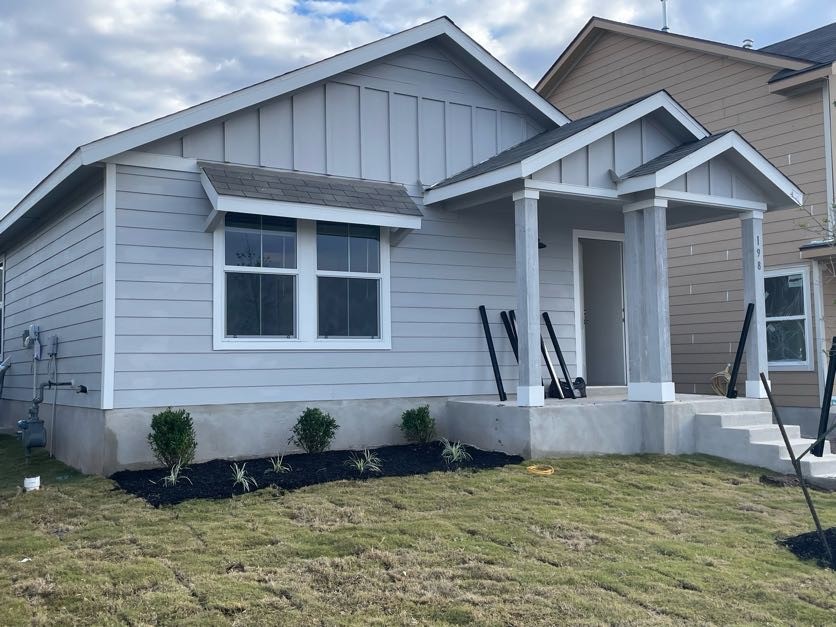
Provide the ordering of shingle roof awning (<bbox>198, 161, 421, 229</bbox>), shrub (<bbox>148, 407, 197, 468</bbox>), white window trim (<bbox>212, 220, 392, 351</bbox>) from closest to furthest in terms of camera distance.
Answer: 1. shrub (<bbox>148, 407, 197, 468</bbox>)
2. shingle roof awning (<bbox>198, 161, 421, 229</bbox>)
3. white window trim (<bbox>212, 220, 392, 351</bbox>)

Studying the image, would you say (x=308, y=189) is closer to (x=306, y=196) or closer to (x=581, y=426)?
(x=306, y=196)

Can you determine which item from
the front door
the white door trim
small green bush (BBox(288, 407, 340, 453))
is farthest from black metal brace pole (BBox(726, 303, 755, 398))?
small green bush (BBox(288, 407, 340, 453))

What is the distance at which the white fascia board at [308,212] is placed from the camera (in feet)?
26.9

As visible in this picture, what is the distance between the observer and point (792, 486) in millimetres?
7918

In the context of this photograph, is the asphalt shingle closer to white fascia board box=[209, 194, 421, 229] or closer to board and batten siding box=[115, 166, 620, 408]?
white fascia board box=[209, 194, 421, 229]

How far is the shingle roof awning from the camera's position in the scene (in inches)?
328

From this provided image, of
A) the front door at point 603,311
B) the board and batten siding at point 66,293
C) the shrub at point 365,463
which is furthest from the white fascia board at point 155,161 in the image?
the front door at point 603,311

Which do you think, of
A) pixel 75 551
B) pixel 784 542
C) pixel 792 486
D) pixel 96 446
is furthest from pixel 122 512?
pixel 792 486

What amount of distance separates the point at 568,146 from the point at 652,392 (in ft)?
9.98

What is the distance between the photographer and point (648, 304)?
9492 mm

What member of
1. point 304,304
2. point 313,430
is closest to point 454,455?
point 313,430

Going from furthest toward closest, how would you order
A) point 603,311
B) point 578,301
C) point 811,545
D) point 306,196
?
point 603,311, point 578,301, point 306,196, point 811,545

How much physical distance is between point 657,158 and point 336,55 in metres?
4.11

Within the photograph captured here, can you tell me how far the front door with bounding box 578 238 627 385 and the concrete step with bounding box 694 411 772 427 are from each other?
113 inches
